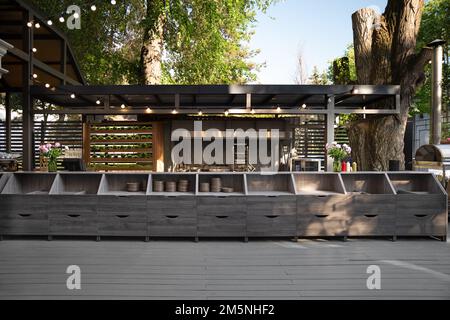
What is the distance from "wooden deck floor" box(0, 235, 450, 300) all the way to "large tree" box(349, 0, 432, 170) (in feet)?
10.8

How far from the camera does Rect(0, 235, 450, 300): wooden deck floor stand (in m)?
3.67

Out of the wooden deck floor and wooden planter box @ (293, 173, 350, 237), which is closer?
the wooden deck floor

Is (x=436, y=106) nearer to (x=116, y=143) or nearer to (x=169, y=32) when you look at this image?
(x=116, y=143)

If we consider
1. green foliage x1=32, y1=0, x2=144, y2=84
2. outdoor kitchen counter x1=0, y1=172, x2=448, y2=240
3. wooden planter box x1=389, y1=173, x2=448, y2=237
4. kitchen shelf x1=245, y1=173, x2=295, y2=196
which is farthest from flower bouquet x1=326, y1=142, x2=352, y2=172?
green foliage x1=32, y1=0, x2=144, y2=84

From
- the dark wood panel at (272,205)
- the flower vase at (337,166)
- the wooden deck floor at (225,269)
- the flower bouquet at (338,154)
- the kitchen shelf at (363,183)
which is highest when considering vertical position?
the flower bouquet at (338,154)

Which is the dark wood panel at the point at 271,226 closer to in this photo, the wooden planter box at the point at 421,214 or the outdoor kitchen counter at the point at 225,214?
the outdoor kitchen counter at the point at 225,214

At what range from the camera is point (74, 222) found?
231 inches

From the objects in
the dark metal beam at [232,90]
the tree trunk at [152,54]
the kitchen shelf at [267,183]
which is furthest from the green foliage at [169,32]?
the kitchen shelf at [267,183]

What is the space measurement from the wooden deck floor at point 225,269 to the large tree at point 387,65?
330 centimetres

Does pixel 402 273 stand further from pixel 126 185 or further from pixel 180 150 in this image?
pixel 180 150

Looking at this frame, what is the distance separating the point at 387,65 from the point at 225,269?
259 inches

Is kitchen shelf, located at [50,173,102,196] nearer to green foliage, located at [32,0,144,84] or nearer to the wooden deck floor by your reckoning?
the wooden deck floor

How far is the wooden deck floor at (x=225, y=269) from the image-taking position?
3.67m

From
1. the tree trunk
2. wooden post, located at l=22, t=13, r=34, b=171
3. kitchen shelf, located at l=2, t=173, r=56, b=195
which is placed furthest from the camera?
the tree trunk
